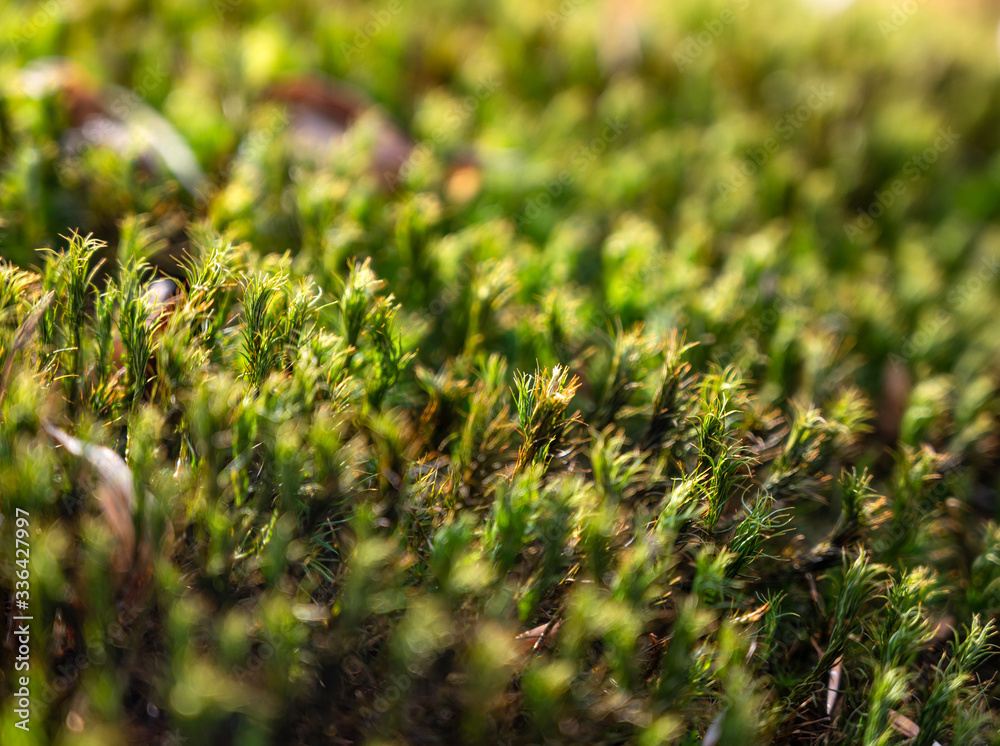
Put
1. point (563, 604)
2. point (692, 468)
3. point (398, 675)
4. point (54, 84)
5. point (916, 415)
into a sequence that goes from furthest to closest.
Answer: point (54, 84)
point (916, 415)
point (692, 468)
point (563, 604)
point (398, 675)

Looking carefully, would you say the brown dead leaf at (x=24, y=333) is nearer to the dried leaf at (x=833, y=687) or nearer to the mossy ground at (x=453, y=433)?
the mossy ground at (x=453, y=433)

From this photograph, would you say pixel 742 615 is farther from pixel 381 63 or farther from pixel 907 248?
pixel 381 63

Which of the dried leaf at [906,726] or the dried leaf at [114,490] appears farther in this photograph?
the dried leaf at [906,726]

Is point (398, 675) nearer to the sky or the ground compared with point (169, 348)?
nearer to the ground

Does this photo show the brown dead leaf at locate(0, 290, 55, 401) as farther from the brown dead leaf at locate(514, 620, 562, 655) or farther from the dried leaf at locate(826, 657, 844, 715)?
the dried leaf at locate(826, 657, 844, 715)

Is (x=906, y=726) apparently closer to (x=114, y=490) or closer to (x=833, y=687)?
(x=833, y=687)

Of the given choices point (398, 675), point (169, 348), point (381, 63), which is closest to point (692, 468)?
point (398, 675)

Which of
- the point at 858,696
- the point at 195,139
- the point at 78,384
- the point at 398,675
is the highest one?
the point at 195,139

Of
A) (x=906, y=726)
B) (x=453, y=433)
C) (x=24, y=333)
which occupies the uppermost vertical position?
(x=24, y=333)

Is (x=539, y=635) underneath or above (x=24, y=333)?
underneath

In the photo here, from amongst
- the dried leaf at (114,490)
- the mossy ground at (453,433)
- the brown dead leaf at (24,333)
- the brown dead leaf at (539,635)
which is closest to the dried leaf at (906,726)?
the mossy ground at (453,433)

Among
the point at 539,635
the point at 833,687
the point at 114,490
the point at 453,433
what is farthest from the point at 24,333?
the point at 833,687
